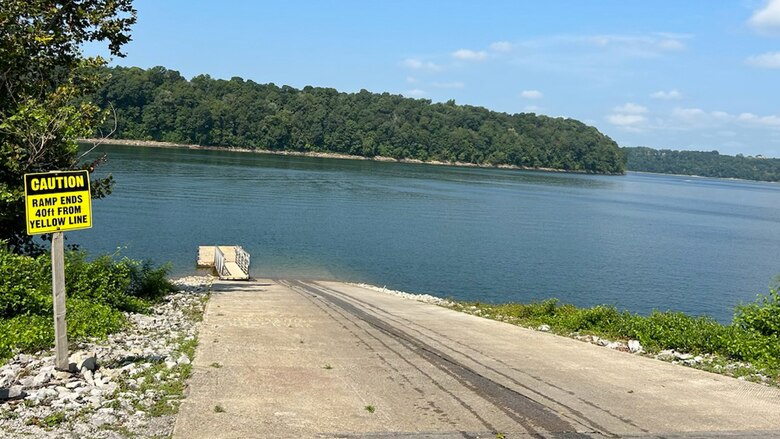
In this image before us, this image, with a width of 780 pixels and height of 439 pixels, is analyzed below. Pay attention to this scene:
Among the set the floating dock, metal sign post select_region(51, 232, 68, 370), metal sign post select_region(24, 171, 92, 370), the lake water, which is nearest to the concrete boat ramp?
metal sign post select_region(51, 232, 68, 370)

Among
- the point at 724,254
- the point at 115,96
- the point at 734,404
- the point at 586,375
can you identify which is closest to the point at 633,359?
the point at 586,375

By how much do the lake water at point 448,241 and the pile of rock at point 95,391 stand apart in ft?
34.5

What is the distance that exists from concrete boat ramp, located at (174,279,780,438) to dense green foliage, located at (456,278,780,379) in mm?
1744

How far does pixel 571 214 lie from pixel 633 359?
71.2 metres

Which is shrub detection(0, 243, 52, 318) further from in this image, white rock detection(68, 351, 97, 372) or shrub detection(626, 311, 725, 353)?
shrub detection(626, 311, 725, 353)

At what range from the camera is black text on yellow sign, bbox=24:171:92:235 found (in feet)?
26.1

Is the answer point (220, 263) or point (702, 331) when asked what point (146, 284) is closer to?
point (702, 331)

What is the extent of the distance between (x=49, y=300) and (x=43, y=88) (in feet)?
22.3

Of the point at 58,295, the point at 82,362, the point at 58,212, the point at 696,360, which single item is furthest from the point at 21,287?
the point at 696,360

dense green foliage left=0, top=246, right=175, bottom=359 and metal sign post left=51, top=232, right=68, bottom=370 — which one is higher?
metal sign post left=51, top=232, right=68, bottom=370

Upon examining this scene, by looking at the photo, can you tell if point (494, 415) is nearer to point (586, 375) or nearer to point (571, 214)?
point (586, 375)

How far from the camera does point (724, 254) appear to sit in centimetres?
5325

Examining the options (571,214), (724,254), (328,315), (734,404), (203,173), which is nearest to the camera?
(734,404)

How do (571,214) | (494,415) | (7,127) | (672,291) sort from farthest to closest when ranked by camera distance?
(571,214) → (672,291) → (7,127) → (494,415)
